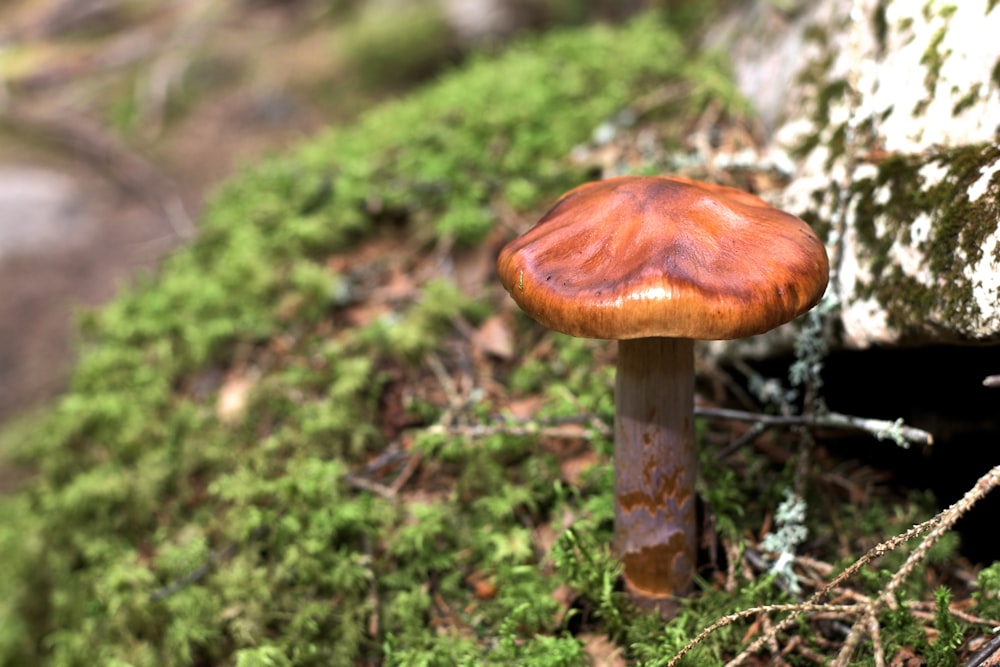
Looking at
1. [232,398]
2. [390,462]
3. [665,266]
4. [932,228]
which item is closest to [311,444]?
[390,462]

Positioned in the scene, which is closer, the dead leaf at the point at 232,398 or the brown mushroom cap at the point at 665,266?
the brown mushroom cap at the point at 665,266

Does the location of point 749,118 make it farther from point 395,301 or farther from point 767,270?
point 767,270

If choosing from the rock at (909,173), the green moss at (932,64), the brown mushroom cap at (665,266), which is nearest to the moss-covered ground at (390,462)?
the rock at (909,173)

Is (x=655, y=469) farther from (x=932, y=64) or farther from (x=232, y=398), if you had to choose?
(x=232, y=398)

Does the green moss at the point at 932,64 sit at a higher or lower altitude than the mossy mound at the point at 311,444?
higher

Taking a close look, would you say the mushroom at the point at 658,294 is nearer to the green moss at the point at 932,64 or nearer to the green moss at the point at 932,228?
the green moss at the point at 932,228

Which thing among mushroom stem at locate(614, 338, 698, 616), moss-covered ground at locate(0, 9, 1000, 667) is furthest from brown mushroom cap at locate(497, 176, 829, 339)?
moss-covered ground at locate(0, 9, 1000, 667)

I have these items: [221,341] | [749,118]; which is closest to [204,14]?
[221,341]
